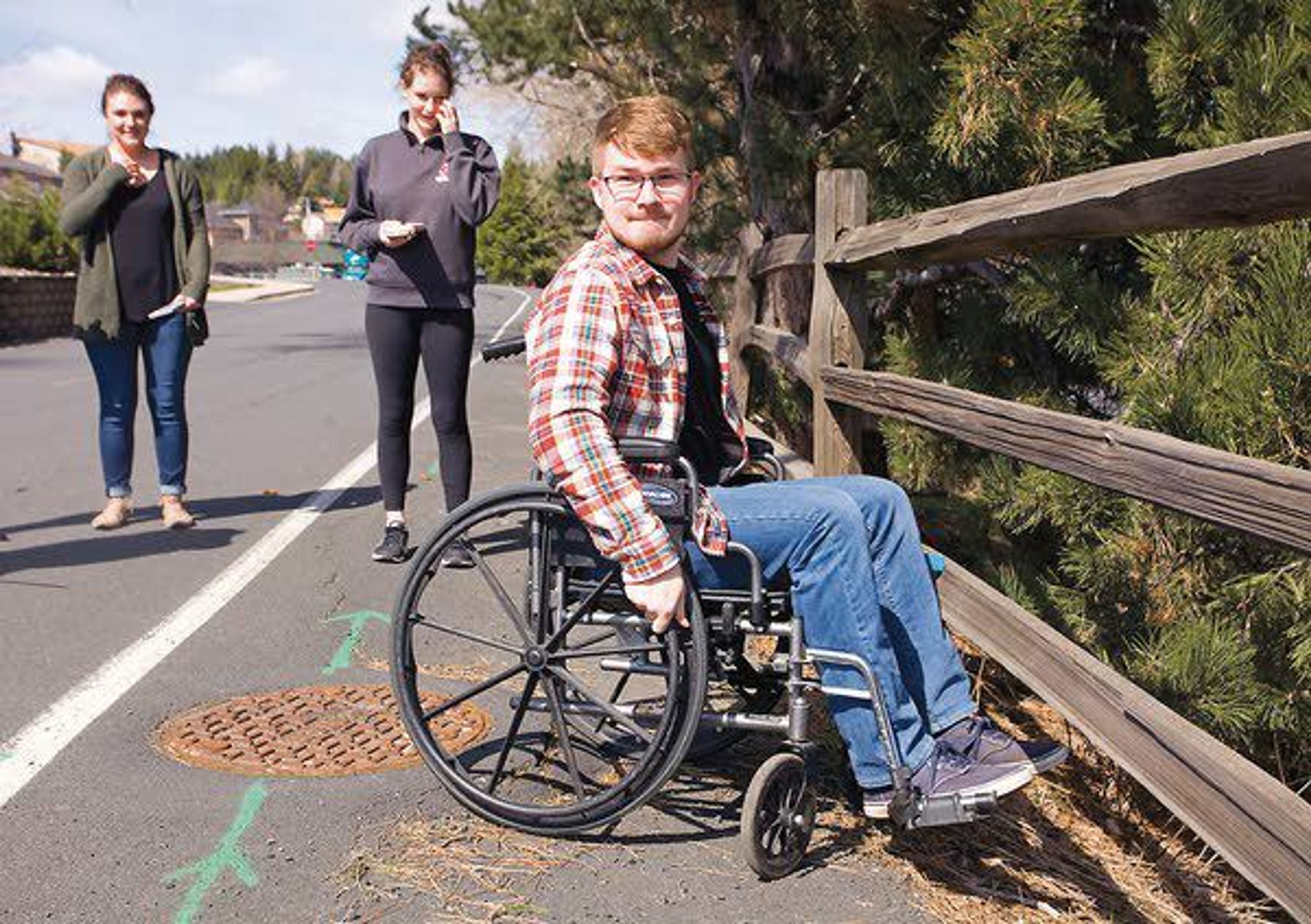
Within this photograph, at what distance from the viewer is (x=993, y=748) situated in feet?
10.1

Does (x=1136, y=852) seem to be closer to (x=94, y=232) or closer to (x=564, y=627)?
(x=564, y=627)

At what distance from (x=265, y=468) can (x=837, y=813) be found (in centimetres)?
623

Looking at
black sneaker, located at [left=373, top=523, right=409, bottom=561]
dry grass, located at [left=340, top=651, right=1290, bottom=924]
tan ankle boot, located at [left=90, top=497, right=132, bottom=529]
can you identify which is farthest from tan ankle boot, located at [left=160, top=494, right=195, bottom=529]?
dry grass, located at [left=340, top=651, right=1290, bottom=924]

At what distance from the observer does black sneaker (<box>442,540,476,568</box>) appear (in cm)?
347

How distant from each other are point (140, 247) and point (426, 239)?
1628 millimetres

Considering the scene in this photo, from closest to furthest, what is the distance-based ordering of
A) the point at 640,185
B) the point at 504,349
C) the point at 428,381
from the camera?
the point at 640,185, the point at 504,349, the point at 428,381

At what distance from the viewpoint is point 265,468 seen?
9.09 m

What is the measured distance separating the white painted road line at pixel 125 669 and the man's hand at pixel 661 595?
1.67 meters

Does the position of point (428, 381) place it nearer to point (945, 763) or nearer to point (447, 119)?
point (447, 119)

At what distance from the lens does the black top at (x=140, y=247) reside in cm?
674

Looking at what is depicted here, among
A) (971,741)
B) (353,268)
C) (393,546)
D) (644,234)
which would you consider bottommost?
(353,268)

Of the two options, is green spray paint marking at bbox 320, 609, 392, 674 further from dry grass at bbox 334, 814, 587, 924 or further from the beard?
the beard

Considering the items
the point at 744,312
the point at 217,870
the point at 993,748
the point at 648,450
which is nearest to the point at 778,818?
the point at 993,748

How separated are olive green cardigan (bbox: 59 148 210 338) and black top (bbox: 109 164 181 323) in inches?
1.3
